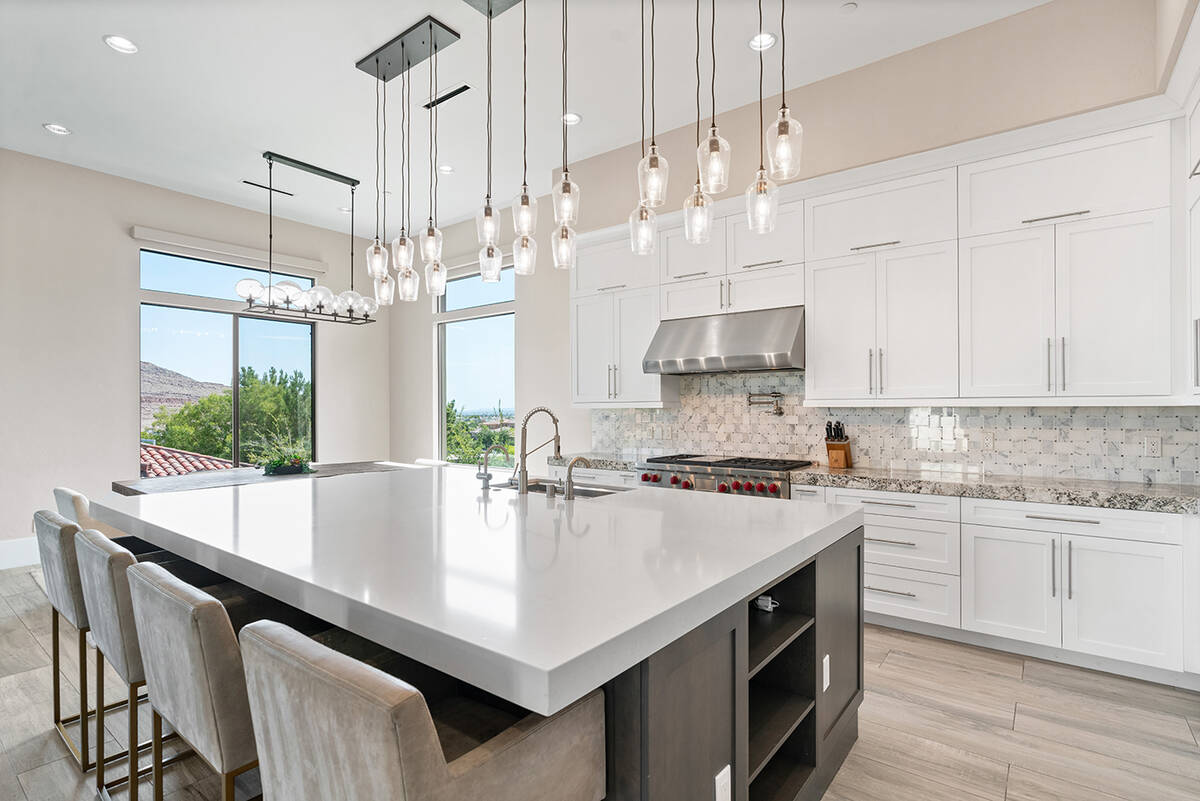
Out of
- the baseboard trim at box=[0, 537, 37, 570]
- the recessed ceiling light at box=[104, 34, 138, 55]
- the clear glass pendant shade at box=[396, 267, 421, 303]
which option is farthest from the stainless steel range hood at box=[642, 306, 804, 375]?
the baseboard trim at box=[0, 537, 37, 570]

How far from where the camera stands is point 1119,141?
276 centimetres

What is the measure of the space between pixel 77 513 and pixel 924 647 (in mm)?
4035

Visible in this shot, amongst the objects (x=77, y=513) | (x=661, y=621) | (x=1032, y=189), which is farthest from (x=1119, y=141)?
(x=77, y=513)

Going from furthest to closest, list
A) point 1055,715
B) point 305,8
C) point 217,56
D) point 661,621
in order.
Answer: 1. point 217,56
2. point 305,8
3. point 1055,715
4. point 661,621

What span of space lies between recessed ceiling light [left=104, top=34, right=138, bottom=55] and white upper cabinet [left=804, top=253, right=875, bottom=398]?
409 centimetres

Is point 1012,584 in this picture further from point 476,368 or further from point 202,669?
point 476,368

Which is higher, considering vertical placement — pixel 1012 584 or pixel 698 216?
pixel 698 216

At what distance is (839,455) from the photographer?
368 centimetres

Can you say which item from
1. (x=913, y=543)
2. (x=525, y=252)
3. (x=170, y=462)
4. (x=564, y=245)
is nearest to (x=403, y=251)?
(x=525, y=252)

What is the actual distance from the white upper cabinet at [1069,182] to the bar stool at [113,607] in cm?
386

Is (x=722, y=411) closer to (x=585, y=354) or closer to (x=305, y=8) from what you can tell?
(x=585, y=354)

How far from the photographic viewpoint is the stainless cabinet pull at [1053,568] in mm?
2736

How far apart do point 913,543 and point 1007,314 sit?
50.7 inches

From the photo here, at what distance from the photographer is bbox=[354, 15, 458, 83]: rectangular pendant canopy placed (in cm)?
309
